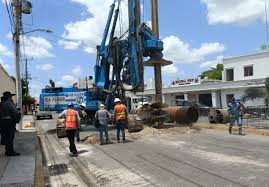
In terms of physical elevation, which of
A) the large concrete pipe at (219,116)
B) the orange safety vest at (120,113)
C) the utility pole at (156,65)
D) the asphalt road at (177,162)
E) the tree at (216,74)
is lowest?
the asphalt road at (177,162)

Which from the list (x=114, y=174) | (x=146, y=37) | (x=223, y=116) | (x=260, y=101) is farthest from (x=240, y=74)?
(x=114, y=174)

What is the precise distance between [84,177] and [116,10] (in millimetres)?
15411

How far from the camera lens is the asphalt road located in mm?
8084

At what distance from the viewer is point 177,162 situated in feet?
33.4

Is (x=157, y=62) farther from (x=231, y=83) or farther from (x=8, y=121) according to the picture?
(x=231, y=83)

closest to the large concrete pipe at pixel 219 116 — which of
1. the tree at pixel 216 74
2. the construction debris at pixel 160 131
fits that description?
the construction debris at pixel 160 131

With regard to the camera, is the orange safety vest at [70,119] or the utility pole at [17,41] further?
the utility pole at [17,41]

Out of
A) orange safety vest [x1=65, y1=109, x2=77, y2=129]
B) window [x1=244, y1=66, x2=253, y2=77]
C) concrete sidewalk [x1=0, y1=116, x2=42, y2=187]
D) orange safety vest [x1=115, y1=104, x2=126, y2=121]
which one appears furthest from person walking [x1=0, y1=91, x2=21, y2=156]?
window [x1=244, y1=66, x2=253, y2=77]

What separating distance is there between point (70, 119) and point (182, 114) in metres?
9.82

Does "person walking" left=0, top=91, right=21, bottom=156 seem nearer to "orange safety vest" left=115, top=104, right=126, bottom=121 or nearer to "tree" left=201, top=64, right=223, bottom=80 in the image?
"orange safety vest" left=115, top=104, right=126, bottom=121

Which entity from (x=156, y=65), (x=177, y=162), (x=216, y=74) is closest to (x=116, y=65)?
(x=156, y=65)

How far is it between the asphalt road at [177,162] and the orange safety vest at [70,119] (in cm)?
103

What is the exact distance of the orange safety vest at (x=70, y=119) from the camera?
1244cm

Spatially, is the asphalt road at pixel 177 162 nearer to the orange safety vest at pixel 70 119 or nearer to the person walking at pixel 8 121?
the orange safety vest at pixel 70 119
